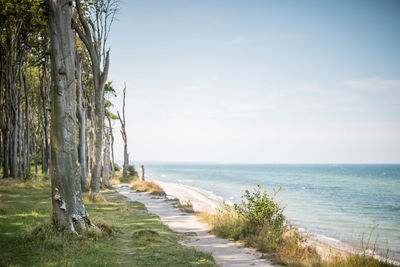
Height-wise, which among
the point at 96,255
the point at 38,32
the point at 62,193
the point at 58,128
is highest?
the point at 38,32

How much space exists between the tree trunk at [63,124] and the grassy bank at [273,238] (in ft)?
15.9

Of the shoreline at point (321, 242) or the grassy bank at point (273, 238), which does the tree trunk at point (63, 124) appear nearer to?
the grassy bank at point (273, 238)

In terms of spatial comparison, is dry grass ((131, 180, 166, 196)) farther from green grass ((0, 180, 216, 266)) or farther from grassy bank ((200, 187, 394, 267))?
green grass ((0, 180, 216, 266))

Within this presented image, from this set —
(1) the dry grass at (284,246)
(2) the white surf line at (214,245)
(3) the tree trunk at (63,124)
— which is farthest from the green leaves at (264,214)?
(3) the tree trunk at (63,124)

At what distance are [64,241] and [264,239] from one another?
5400 millimetres

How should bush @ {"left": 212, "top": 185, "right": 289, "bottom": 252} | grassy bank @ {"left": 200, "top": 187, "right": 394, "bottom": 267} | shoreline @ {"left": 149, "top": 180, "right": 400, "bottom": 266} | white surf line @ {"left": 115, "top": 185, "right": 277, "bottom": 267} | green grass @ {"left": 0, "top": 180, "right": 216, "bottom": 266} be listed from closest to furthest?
green grass @ {"left": 0, "top": 180, "right": 216, "bottom": 266}, grassy bank @ {"left": 200, "top": 187, "right": 394, "bottom": 267}, white surf line @ {"left": 115, "top": 185, "right": 277, "bottom": 267}, shoreline @ {"left": 149, "top": 180, "right": 400, "bottom": 266}, bush @ {"left": 212, "top": 185, "right": 289, "bottom": 252}

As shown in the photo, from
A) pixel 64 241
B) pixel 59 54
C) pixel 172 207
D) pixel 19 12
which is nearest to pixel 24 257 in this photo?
pixel 64 241

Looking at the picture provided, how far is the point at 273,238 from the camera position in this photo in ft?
26.7

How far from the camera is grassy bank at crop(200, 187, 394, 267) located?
6391 mm

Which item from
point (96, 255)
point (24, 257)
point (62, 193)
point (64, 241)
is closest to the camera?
point (24, 257)

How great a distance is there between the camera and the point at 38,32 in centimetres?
2086

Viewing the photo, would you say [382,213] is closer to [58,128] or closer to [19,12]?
[58,128]

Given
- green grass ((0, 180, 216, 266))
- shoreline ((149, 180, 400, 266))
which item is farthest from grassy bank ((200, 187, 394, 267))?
green grass ((0, 180, 216, 266))

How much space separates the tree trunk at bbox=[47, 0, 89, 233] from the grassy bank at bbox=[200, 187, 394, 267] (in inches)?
190
